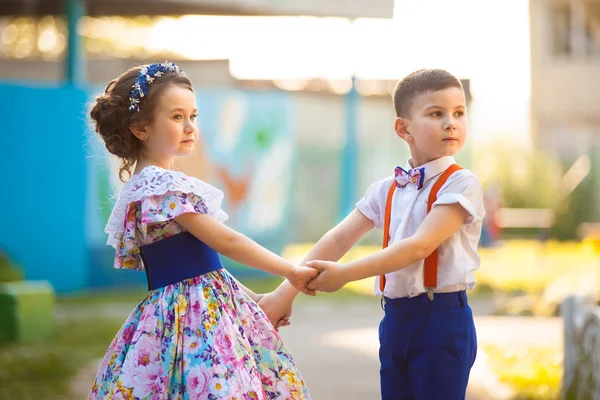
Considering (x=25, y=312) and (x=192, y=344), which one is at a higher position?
(x=192, y=344)

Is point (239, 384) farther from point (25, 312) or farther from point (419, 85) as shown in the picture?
point (25, 312)

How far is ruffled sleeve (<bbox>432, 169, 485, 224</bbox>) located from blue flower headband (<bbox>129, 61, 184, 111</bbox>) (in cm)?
103

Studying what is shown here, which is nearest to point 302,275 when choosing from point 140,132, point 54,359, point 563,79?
point 140,132

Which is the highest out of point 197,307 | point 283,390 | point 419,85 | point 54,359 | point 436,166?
point 419,85

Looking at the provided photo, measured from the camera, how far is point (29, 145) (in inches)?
452

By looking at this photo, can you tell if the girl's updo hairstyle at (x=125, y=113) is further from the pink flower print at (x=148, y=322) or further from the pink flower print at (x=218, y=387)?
the pink flower print at (x=218, y=387)

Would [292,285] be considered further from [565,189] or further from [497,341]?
[565,189]

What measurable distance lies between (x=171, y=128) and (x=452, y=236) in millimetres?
989

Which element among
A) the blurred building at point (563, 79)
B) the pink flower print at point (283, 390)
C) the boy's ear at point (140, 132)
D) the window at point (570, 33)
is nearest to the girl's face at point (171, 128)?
the boy's ear at point (140, 132)

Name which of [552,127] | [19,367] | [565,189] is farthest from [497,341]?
[552,127]

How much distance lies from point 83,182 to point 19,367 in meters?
5.01

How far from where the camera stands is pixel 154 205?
11.1 feet

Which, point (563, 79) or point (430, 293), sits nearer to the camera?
point (430, 293)

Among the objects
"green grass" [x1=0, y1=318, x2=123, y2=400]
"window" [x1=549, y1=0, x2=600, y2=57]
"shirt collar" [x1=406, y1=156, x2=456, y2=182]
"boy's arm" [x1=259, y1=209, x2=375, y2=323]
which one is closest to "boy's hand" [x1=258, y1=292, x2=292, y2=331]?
"boy's arm" [x1=259, y1=209, x2=375, y2=323]
